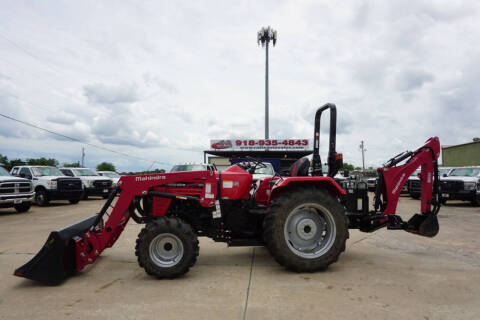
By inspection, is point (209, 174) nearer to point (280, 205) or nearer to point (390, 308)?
point (280, 205)

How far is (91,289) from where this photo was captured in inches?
143

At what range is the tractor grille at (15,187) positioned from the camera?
10.8 meters

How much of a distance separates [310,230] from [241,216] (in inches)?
36.2

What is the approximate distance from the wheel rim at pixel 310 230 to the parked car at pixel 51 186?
1212 centimetres

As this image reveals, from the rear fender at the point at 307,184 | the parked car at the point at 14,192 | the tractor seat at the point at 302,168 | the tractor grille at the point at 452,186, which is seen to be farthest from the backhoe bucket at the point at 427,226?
the parked car at the point at 14,192

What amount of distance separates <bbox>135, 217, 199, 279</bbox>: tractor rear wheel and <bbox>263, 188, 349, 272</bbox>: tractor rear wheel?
0.93 metres

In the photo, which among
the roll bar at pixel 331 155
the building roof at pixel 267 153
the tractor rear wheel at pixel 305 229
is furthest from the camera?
the building roof at pixel 267 153

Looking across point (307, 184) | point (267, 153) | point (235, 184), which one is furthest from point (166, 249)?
point (267, 153)

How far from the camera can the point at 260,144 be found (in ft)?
106

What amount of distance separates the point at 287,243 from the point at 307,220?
0.46 meters

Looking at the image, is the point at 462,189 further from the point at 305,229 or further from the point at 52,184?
the point at 52,184

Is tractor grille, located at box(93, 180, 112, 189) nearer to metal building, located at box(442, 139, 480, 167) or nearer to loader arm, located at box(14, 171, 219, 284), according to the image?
loader arm, located at box(14, 171, 219, 284)

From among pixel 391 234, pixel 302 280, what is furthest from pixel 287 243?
pixel 391 234

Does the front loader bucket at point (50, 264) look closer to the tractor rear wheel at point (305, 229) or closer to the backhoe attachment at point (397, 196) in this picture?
the tractor rear wheel at point (305, 229)
